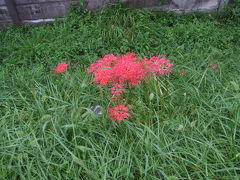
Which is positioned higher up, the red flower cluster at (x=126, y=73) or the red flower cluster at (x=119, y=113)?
the red flower cluster at (x=126, y=73)

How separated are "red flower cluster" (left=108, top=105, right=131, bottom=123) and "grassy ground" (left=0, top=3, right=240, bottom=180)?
56 millimetres

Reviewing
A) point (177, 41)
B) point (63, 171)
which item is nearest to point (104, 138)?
point (63, 171)

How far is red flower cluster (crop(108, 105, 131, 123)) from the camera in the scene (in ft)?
6.42

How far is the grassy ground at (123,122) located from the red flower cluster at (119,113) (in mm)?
56

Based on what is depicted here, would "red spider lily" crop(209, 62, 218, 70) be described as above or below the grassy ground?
above

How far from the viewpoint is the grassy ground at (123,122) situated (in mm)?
1688

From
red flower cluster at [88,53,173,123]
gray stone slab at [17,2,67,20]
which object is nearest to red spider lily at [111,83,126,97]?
red flower cluster at [88,53,173,123]

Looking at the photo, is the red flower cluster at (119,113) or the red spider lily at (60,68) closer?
the red flower cluster at (119,113)

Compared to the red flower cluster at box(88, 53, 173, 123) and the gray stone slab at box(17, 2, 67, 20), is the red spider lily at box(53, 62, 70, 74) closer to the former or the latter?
the red flower cluster at box(88, 53, 173, 123)

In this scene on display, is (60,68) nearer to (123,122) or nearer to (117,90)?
(117,90)

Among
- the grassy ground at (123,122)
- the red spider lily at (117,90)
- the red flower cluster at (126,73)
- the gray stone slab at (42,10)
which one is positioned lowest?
the grassy ground at (123,122)

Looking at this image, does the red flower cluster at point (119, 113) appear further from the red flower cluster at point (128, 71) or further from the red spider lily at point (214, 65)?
the red spider lily at point (214, 65)

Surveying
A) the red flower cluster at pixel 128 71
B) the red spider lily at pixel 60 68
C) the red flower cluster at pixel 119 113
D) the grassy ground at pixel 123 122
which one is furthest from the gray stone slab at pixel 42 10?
the red flower cluster at pixel 119 113

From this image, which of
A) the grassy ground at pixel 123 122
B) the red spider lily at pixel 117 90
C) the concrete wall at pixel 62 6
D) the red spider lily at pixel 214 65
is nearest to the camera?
the grassy ground at pixel 123 122
